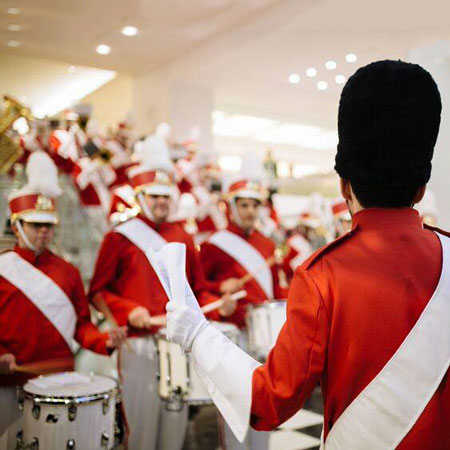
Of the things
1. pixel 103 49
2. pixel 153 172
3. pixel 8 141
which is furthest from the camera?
pixel 103 49

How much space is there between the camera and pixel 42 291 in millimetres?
3234

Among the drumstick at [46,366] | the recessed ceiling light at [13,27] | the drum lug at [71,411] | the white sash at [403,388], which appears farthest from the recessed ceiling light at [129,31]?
→ the white sash at [403,388]

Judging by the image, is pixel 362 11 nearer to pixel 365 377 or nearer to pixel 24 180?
pixel 365 377

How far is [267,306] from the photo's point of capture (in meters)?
3.43

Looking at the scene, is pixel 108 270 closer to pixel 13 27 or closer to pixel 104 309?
pixel 104 309

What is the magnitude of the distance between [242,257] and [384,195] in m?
3.00

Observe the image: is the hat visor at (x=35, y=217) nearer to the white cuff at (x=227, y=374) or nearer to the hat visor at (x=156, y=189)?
the hat visor at (x=156, y=189)

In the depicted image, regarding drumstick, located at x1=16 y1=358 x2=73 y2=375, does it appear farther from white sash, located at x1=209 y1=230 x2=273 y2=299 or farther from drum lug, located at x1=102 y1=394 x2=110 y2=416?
white sash, located at x1=209 y1=230 x2=273 y2=299

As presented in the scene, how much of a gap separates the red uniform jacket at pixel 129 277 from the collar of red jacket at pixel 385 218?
220 centimetres

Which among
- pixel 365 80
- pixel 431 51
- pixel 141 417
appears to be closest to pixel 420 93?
pixel 365 80

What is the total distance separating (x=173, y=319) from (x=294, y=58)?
5.42 ft

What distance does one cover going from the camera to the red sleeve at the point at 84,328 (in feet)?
10.2

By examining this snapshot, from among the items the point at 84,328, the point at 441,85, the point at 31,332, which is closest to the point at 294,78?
the point at 441,85

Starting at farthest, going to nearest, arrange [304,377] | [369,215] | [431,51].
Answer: [431,51]
[369,215]
[304,377]
